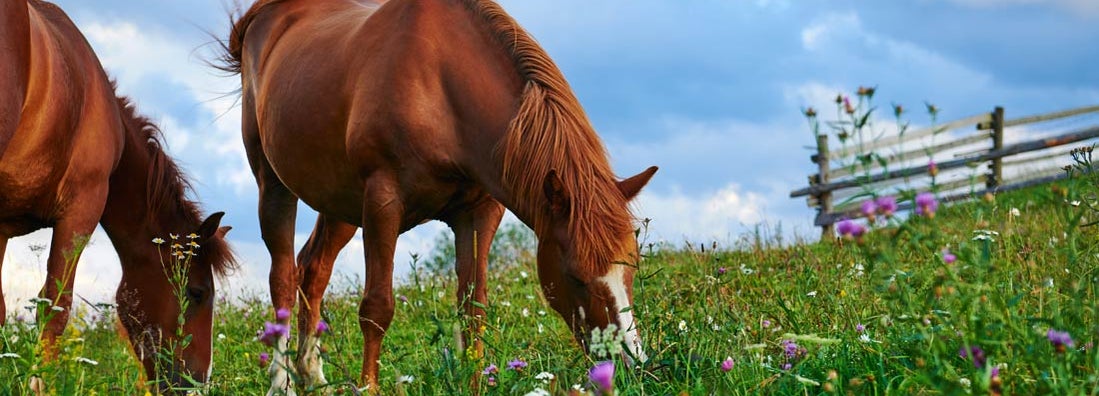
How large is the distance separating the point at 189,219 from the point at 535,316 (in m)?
2.22

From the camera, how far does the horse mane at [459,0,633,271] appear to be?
12.5 feet

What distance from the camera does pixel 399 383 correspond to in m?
2.51

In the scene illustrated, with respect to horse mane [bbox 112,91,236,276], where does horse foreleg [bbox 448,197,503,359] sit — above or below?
below

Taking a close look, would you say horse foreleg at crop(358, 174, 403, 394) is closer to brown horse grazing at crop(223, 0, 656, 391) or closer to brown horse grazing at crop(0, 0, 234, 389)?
brown horse grazing at crop(223, 0, 656, 391)

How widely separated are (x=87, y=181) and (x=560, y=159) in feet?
9.65

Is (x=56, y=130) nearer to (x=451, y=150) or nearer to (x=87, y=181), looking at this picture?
(x=87, y=181)

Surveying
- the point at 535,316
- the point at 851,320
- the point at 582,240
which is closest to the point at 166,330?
the point at 535,316

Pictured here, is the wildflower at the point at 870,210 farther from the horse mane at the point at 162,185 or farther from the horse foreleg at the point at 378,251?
the horse mane at the point at 162,185

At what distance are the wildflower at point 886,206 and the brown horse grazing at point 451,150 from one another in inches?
60.1

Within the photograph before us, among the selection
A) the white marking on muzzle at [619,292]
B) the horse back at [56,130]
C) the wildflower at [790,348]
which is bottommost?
the wildflower at [790,348]

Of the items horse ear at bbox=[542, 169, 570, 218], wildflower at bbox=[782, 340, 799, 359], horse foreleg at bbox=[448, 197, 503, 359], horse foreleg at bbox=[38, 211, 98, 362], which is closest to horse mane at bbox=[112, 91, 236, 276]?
horse foreleg at bbox=[38, 211, 98, 362]

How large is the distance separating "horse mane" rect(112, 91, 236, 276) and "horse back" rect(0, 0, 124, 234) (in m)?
0.27

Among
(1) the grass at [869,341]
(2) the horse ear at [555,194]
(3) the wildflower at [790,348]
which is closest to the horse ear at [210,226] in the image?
(1) the grass at [869,341]

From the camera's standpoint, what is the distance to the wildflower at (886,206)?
6.48 feet
